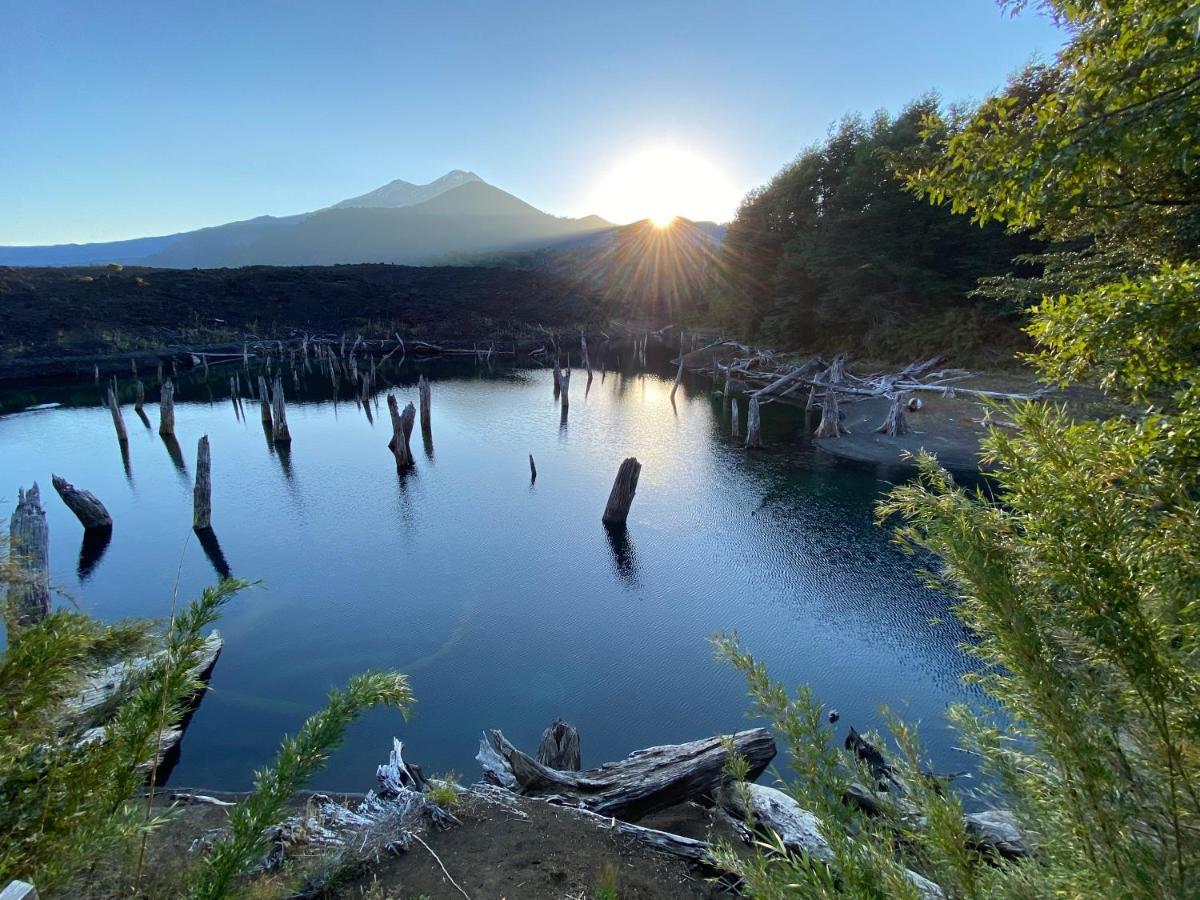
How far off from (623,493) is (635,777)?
9.97m

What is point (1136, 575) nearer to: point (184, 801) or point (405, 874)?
point (405, 874)

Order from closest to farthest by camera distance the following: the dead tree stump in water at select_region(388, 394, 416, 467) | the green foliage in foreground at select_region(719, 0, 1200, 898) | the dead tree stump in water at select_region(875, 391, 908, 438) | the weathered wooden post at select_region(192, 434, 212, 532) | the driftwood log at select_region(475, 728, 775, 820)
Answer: the green foliage in foreground at select_region(719, 0, 1200, 898) → the driftwood log at select_region(475, 728, 775, 820) → the weathered wooden post at select_region(192, 434, 212, 532) → the dead tree stump in water at select_region(388, 394, 416, 467) → the dead tree stump in water at select_region(875, 391, 908, 438)

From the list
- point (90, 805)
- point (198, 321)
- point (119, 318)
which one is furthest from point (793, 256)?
point (119, 318)

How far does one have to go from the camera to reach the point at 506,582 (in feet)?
43.2

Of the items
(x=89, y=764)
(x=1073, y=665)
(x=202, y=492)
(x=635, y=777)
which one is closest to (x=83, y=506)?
(x=202, y=492)

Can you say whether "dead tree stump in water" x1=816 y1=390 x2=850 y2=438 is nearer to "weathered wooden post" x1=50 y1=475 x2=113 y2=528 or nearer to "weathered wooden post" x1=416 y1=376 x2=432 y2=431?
"weathered wooden post" x1=416 y1=376 x2=432 y2=431

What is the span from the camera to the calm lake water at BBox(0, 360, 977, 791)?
8.93m

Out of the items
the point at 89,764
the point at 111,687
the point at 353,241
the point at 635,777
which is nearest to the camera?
the point at 89,764

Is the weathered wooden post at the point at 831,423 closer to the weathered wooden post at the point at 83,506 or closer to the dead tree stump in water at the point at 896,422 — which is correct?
the dead tree stump in water at the point at 896,422

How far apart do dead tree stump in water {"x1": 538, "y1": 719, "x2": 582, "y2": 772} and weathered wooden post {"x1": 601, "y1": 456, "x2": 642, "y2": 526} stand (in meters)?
8.88

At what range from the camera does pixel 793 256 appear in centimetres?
3934

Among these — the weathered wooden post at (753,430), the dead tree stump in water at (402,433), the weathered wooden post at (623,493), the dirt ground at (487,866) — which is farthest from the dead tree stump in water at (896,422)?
the dirt ground at (487,866)

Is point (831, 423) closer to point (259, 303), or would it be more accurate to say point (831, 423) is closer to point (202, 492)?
point (202, 492)

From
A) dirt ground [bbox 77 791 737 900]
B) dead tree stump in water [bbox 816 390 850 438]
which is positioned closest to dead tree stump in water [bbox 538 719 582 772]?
dirt ground [bbox 77 791 737 900]
